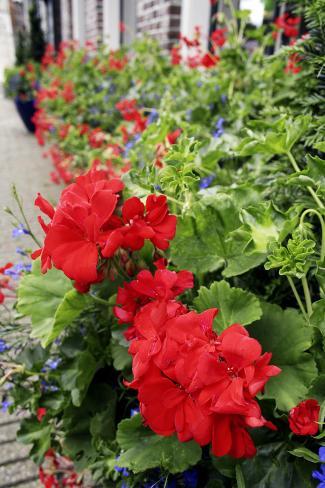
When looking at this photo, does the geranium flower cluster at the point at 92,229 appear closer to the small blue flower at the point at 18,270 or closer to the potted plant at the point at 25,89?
the small blue flower at the point at 18,270

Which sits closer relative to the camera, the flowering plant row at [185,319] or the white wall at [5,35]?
the flowering plant row at [185,319]

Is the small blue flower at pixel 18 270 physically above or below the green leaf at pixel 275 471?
above

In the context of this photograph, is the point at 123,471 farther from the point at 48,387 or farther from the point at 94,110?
the point at 94,110

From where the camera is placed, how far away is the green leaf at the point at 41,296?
42.9 inches

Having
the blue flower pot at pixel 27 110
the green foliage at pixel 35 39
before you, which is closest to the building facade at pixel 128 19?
the green foliage at pixel 35 39

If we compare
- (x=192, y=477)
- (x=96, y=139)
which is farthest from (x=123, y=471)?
(x=96, y=139)

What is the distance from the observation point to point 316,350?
89 cm

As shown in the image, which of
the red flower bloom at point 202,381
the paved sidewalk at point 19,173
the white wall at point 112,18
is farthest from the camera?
the white wall at point 112,18

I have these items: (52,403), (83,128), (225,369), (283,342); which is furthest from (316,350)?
(83,128)

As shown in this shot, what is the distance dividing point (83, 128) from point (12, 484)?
2.92 m

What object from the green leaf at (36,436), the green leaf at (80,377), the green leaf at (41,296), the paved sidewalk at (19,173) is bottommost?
the paved sidewalk at (19,173)

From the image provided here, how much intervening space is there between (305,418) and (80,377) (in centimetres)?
56

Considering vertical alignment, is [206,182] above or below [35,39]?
above

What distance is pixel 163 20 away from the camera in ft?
14.3
